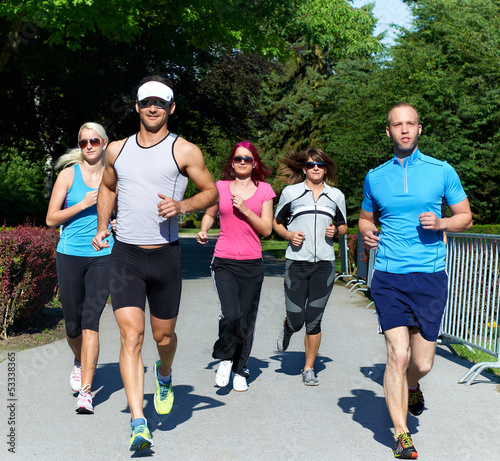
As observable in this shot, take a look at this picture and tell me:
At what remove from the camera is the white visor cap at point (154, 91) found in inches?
178

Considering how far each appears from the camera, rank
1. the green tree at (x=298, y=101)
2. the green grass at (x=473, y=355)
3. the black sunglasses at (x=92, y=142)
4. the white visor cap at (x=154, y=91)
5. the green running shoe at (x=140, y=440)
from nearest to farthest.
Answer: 1. the green running shoe at (x=140, y=440)
2. the white visor cap at (x=154, y=91)
3. the black sunglasses at (x=92, y=142)
4. the green grass at (x=473, y=355)
5. the green tree at (x=298, y=101)

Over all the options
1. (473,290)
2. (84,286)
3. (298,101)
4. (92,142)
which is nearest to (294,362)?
(473,290)

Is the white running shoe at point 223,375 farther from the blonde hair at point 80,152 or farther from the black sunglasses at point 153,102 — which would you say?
the black sunglasses at point 153,102

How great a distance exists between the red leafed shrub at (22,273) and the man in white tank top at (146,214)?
332cm

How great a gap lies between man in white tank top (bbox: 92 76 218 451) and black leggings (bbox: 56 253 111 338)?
2.91 ft

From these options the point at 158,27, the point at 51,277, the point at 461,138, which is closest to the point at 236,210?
the point at 51,277

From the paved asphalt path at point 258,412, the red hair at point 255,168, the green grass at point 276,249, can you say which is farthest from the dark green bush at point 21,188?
the red hair at point 255,168

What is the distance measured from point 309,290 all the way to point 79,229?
2.18 metres

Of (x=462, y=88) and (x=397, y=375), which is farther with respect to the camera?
(x=462, y=88)

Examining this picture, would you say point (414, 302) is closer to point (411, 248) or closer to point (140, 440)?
point (411, 248)

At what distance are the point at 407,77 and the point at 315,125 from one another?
18.7 m

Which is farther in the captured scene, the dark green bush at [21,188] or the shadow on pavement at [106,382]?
the dark green bush at [21,188]

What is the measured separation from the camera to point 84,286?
5609 millimetres

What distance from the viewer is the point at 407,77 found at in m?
28.8
